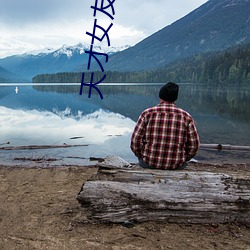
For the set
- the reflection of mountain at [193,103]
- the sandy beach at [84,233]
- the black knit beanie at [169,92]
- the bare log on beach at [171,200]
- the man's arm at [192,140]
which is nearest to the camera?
the sandy beach at [84,233]

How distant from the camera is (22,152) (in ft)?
53.7

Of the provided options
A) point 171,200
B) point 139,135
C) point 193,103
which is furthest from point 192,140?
point 193,103

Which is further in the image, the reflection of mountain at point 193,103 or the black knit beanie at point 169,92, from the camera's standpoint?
the reflection of mountain at point 193,103

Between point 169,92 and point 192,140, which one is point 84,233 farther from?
point 169,92

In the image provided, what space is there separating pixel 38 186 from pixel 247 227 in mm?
5517

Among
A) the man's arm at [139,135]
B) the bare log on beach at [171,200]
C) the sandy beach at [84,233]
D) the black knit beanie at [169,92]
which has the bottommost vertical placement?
the sandy beach at [84,233]

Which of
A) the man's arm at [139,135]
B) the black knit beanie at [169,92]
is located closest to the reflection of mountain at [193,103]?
the man's arm at [139,135]

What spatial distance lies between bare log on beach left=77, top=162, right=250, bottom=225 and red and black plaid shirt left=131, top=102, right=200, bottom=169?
0.47 m

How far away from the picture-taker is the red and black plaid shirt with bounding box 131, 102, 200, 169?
5824 mm

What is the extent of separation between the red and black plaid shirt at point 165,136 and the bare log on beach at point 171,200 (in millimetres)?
472

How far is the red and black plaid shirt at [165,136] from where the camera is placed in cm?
582

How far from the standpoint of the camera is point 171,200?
563 centimetres

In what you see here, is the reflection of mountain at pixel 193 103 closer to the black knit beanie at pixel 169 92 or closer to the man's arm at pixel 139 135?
the man's arm at pixel 139 135

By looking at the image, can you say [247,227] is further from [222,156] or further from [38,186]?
[222,156]
